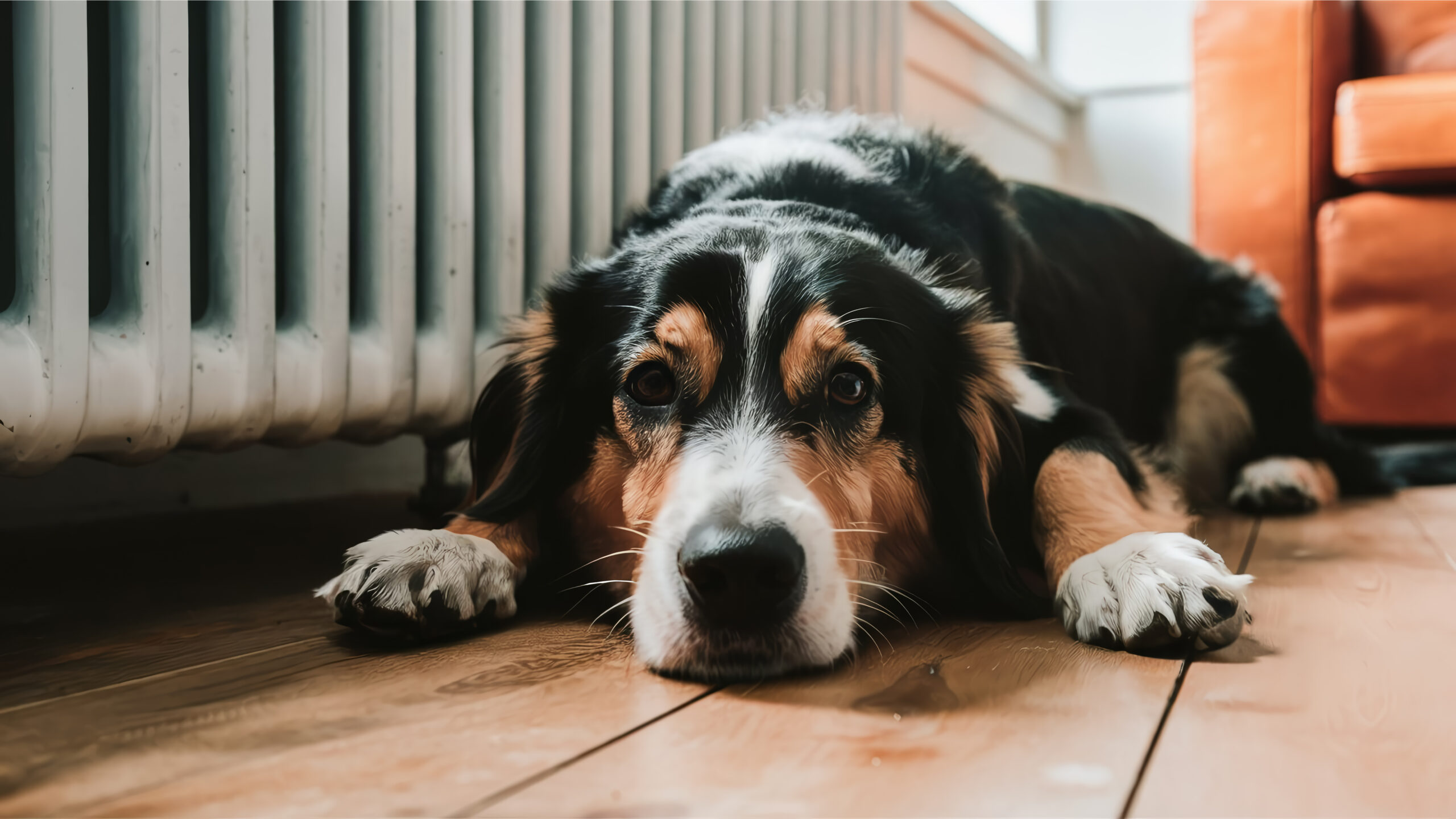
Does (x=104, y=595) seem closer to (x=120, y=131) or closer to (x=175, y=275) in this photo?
(x=175, y=275)

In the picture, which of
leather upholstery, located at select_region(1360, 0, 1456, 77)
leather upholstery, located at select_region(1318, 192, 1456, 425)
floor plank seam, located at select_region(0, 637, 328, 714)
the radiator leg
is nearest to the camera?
floor plank seam, located at select_region(0, 637, 328, 714)

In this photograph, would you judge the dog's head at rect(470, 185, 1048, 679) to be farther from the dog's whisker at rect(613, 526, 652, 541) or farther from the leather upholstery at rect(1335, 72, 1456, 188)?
the leather upholstery at rect(1335, 72, 1456, 188)

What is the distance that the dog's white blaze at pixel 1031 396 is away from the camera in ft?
5.56

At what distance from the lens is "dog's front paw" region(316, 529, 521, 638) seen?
1.31 m

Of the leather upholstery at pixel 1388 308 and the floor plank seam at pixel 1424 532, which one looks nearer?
the floor plank seam at pixel 1424 532

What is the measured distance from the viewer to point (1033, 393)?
1785 mm

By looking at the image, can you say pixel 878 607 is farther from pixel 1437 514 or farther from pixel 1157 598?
pixel 1437 514

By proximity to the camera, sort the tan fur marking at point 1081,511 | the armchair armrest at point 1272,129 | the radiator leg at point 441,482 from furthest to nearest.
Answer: the armchair armrest at point 1272,129 < the radiator leg at point 441,482 < the tan fur marking at point 1081,511

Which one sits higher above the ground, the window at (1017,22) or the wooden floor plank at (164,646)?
the window at (1017,22)

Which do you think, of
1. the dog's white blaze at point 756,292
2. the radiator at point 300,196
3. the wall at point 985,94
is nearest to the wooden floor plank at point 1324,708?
the dog's white blaze at point 756,292

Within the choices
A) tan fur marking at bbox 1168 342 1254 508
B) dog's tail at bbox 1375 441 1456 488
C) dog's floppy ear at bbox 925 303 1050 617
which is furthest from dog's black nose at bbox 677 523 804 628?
dog's tail at bbox 1375 441 1456 488

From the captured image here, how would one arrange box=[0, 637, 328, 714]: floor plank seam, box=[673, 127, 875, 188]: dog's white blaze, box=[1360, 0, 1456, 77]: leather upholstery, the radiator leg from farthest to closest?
box=[1360, 0, 1456, 77]: leather upholstery < the radiator leg < box=[673, 127, 875, 188]: dog's white blaze < box=[0, 637, 328, 714]: floor plank seam

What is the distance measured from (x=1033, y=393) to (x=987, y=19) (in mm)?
Answer: 4383

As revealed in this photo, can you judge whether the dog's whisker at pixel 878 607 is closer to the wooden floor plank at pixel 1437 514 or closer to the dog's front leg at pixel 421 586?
the dog's front leg at pixel 421 586
